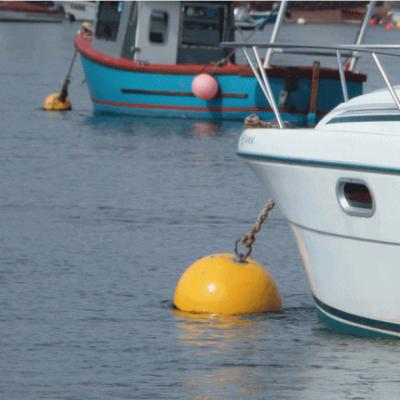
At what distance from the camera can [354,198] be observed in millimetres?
9414

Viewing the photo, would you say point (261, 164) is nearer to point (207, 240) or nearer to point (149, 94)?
point (207, 240)

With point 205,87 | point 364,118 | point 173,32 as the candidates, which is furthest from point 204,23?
point 364,118

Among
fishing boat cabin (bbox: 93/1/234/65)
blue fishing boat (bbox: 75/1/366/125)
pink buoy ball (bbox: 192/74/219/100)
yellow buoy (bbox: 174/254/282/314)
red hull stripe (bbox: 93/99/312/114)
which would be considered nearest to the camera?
yellow buoy (bbox: 174/254/282/314)

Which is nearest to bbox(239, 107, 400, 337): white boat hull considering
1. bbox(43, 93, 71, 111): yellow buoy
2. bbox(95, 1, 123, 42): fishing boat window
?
bbox(95, 1, 123, 42): fishing boat window

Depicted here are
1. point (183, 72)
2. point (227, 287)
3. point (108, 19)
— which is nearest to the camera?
point (227, 287)

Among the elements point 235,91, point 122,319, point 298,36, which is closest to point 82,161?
point 235,91

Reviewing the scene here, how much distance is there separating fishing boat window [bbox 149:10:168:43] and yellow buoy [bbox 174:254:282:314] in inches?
670

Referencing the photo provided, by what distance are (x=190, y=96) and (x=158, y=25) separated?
1385mm

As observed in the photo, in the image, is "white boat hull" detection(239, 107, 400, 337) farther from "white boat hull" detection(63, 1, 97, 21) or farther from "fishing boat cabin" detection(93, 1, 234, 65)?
"white boat hull" detection(63, 1, 97, 21)

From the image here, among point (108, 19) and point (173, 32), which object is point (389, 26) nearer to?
point (108, 19)

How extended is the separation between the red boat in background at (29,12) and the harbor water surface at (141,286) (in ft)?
235

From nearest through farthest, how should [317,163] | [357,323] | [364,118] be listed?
[317,163], [364,118], [357,323]

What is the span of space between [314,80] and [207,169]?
6.19 metres

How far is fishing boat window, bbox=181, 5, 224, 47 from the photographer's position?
1085 inches
